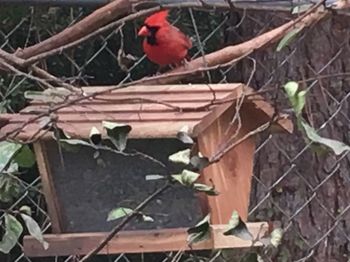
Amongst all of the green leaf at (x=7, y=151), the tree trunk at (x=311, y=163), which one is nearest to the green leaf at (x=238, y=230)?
the green leaf at (x=7, y=151)

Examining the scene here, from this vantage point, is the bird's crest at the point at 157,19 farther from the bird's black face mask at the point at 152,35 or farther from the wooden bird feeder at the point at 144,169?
the wooden bird feeder at the point at 144,169

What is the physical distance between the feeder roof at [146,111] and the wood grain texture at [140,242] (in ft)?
0.47

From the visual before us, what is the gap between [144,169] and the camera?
4.78 feet

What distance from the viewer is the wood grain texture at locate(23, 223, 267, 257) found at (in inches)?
55.6

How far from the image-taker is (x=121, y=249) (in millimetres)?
1419

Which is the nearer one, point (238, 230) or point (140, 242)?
point (238, 230)

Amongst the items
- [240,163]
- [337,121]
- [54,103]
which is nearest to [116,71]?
[337,121]

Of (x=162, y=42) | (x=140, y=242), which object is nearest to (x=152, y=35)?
(x=162, y=42)

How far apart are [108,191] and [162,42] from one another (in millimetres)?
617

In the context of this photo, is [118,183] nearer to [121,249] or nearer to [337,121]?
[121,249]

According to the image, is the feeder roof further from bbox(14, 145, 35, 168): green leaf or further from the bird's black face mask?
the bird's black face mask

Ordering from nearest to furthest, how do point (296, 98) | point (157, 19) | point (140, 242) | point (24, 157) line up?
point (296, 98), point (24, 157), point (140, 242), point (157, 19)

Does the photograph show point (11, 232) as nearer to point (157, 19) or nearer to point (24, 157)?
point (24, 157)

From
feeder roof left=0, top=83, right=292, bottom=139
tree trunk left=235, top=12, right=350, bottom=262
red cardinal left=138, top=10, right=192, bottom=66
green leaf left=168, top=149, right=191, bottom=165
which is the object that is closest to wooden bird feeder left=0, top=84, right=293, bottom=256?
feeder roof left=0, top=83, right=292, bottom=139
